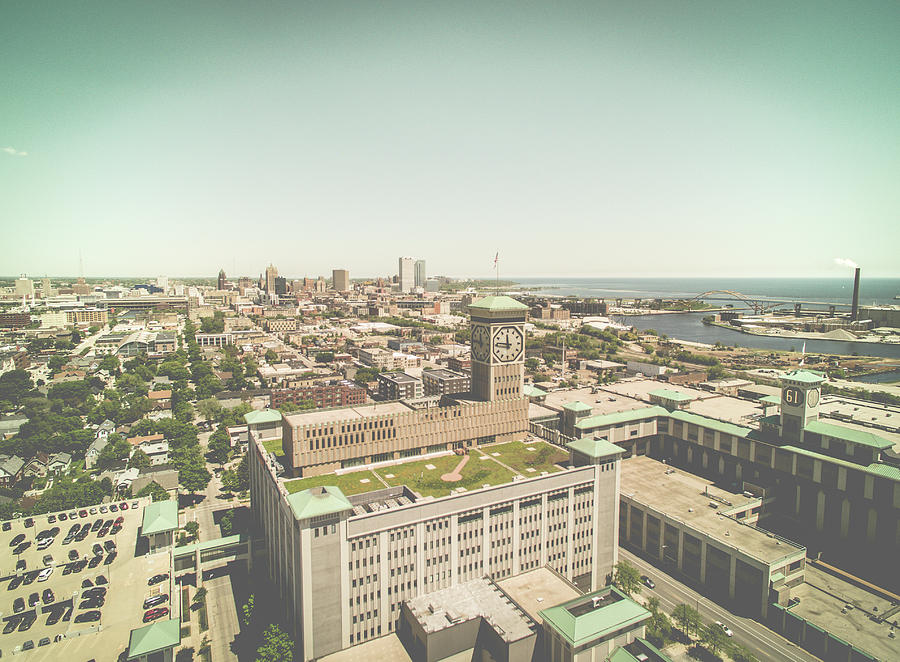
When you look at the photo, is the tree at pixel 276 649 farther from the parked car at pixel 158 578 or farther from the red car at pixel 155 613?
the parked car at pixel 158 578

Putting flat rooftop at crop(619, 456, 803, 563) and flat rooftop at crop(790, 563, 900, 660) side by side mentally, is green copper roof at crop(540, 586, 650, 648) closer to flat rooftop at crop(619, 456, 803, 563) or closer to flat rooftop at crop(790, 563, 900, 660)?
flat rooftop at crop(619, 456, 803, 563)

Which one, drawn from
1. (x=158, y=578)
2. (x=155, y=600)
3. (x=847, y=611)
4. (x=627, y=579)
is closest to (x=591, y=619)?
(x=627, y=579)

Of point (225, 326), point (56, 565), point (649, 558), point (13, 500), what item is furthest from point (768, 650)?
point (225, 326)

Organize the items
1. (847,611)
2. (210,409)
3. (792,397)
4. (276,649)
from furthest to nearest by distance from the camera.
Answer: (210,409), (792,397), (847,611), (276,649)

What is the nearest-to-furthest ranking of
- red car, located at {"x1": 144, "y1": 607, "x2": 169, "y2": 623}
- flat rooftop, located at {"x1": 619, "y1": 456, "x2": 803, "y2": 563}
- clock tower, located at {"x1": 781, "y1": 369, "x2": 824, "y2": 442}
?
red car, located at {"x1": 144, "y1": 607, "x2": 169, "y2": 623}, flat rooftop, located at {"x1": 619, "y1": 456, "x2": 803, "y2": 563}, clock tower, located at {"x1": 781, "y1": 369, "x2": 824, "y2": 442}

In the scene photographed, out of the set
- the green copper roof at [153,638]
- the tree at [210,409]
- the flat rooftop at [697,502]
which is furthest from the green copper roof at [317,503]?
the tree at [210,409]

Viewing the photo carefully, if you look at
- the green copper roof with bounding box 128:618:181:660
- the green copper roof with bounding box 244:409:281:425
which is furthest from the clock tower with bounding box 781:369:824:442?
the green copper roof with bounding box 128:618:181:660

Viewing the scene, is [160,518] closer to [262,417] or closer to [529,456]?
[262,417]
